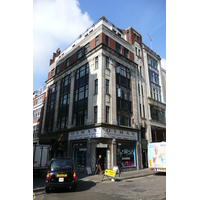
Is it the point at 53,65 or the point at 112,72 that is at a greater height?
the point at 53,65

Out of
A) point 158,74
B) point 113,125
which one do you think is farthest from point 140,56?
point 113,125

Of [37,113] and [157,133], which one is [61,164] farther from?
[37,113]

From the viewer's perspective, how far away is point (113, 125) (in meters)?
20.5

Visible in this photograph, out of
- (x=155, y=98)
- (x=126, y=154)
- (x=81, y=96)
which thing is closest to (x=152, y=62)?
(x=155, y=98)

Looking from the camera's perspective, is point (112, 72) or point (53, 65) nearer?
point (112, 72)

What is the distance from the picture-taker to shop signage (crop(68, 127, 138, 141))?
19.3 metres

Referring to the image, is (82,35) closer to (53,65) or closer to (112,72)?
(53,65)

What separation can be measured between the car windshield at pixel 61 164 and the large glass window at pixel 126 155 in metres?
12.1

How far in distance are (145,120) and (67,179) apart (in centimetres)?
2114

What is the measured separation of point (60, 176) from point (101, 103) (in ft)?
41.6

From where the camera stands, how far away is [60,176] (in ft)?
28.3

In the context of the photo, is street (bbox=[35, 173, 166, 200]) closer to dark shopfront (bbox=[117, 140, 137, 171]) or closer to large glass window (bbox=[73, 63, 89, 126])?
dark shopfront (bbox=[117, 140, 137, 171])

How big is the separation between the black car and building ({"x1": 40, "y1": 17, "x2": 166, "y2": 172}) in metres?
9.94

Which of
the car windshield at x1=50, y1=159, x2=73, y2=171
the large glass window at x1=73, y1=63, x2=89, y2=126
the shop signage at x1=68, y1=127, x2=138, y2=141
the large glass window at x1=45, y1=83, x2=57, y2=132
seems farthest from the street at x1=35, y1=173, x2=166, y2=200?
the large glass window at x1=45, y1=83, x2=57, y2=132
